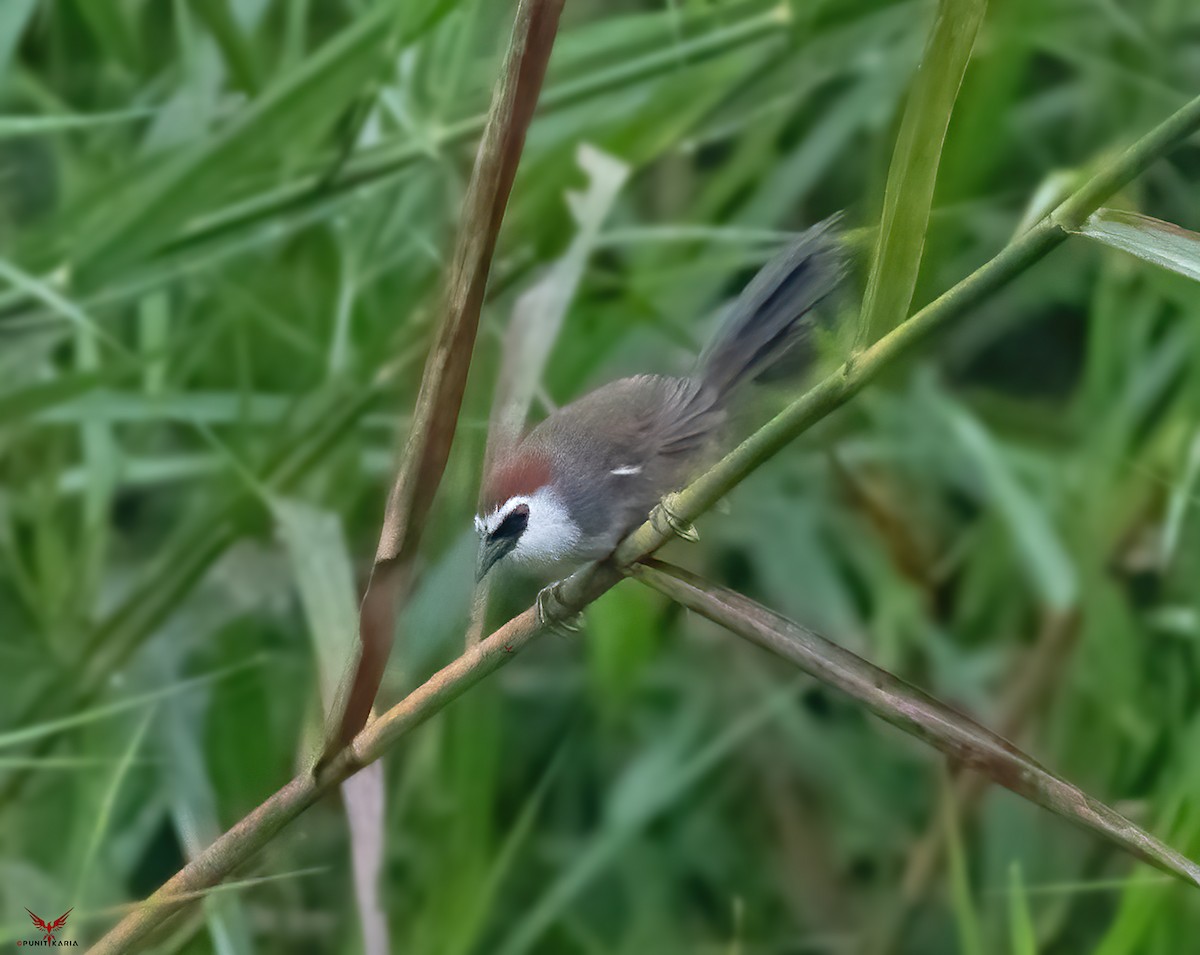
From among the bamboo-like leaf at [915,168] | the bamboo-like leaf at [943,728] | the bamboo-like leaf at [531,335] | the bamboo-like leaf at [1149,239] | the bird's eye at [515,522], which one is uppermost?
the bamboo-like leaf at [531,335]

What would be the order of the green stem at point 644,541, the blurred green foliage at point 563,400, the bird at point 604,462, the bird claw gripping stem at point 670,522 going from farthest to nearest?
1. the blurred green foliage at point 563,400
2. the bird at point 604,462
3. the bird claw gripping stem at point 670,522
4. the green stem at point 644,541

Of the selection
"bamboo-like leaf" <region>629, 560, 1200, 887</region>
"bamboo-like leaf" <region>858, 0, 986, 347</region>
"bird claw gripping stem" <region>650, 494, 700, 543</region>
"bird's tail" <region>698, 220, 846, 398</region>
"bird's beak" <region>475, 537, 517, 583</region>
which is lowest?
"bamboo-like leaf" <region>629, 560, 1200, 887</region>

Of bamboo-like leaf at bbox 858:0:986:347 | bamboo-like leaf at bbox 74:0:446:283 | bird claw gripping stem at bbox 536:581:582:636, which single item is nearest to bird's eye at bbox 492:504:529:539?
bird claw gripping stem at bbox 536:581:582:636

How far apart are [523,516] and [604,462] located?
0.08 metres

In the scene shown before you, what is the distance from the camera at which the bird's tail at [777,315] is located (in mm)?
741

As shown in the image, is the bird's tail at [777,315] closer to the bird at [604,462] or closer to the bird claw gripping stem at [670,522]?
the bird at [604,462]

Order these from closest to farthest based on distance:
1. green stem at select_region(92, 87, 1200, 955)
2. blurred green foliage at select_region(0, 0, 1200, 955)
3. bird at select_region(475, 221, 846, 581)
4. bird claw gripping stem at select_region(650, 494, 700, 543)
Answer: green stem at select_region(92, 87, 1200, 955) → bird claw gripping stem at select_region(650, 494, 700, 543) → bird at select_region(475, 221, 846, 581) → blurred green foliage at select_region(0, 0, 1200, 955)

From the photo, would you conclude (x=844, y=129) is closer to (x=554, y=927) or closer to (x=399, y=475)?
(x=554, y=927)

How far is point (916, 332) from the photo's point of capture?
1.86 feet

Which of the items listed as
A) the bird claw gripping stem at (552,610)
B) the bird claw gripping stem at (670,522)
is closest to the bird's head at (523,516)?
the bird claw gripping stem at (552,610)

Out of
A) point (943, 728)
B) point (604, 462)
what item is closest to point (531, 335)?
point (604, 462)

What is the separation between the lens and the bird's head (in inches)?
37.1

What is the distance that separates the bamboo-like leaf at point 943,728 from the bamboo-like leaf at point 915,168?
17 centimetres

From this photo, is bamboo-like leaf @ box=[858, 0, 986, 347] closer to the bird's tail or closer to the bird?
the bird's tail
